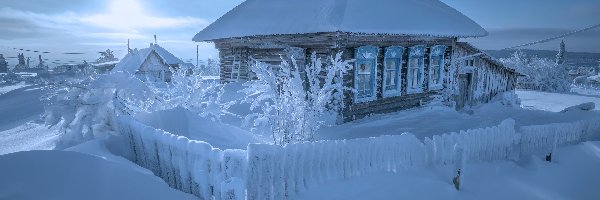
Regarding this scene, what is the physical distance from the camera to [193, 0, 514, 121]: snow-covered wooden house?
9.27m

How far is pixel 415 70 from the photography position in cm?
1191

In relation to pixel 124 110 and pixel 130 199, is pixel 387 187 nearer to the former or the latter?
pixel 130 199

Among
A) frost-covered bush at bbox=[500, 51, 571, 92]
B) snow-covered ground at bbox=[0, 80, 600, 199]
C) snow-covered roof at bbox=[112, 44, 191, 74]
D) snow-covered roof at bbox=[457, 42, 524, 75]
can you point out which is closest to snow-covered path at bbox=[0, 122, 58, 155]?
snow-covered ground at bbox=[0, 80, 600, 199]

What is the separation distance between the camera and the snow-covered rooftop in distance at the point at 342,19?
352 inches

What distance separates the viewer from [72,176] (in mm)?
3662

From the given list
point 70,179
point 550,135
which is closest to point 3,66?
point 70,179

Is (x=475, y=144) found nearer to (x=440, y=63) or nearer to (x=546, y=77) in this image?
(x=440, y=63)

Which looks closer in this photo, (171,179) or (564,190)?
(171,179)

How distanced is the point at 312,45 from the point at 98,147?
5.85 metres

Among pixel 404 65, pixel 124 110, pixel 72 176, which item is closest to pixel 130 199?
pixel 72 176

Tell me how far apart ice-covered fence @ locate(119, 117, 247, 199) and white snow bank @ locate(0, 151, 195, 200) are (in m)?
0.34

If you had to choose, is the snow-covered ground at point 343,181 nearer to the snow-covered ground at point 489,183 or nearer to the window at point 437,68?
the snow-covered ground at point 489,183

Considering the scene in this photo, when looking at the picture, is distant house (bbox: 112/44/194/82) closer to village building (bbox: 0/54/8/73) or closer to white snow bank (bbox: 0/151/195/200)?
village building (bbox: 0/54/8/73)

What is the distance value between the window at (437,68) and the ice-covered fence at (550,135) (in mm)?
4699
